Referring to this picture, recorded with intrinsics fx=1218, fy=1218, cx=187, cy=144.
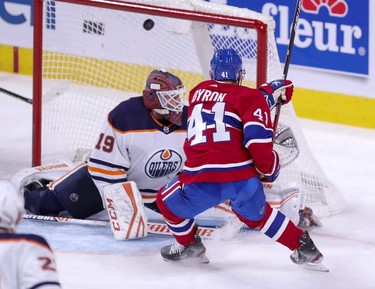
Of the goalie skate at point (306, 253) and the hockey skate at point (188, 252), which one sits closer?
the goalie skate at point (306, 253)

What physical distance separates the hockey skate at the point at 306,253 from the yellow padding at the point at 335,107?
7.75ft

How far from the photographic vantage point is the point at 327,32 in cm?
671

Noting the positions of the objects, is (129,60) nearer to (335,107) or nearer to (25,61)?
(335,107)

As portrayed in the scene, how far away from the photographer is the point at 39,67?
5.40m

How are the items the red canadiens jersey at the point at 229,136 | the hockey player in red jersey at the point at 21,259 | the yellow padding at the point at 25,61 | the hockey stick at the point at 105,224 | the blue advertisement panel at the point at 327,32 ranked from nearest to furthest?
the hockey player in red jersey at the point at 21,259
the red canadiens jersey at the point at 229,136
the hockey stick at the point at 105,224
the blue advertisement panel at the point at 327,32
the yellow padding at the point at 25,61

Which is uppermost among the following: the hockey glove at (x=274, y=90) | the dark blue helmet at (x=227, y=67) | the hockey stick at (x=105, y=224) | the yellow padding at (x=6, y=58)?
the dark blue helmet at (x=227, y=67)

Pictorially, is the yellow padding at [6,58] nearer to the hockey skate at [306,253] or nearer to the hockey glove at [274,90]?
the hockey glove at [274,90]

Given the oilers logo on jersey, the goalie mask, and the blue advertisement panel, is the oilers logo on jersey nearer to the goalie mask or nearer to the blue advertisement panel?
the goalie mask

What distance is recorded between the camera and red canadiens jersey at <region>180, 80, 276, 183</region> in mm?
4250

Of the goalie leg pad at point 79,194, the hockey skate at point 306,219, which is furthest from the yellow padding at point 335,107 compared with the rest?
the goalie leg pad at point 79,194

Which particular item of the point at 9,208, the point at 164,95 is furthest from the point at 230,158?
the point at 9,208

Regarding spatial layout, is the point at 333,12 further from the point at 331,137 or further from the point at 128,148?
the point at 128,148

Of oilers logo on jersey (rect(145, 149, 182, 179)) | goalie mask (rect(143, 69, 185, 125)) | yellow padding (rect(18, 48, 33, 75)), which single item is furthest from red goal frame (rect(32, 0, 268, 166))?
yellow padding (rect(18, 48, 33, 75))

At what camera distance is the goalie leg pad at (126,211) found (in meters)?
4.84
